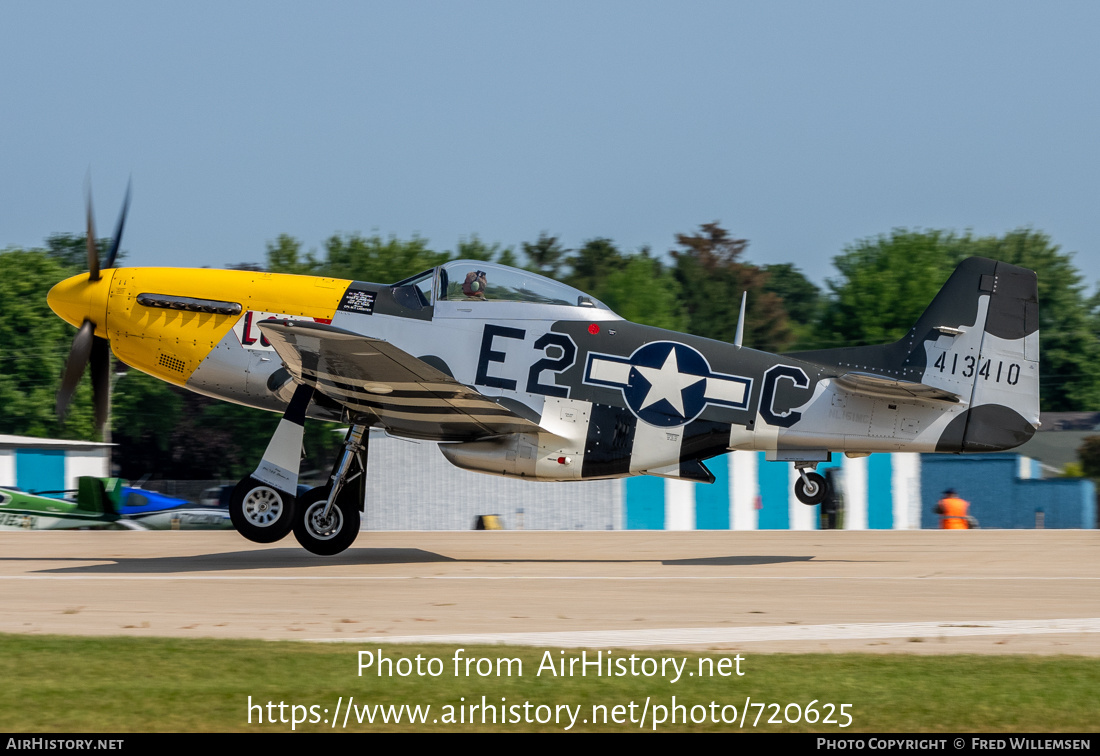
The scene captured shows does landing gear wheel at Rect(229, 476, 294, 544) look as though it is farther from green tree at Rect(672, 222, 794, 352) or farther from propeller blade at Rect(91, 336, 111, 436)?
green tree at Rect(672, 222, 794, 352)

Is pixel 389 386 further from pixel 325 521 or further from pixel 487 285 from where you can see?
pixel 325 521

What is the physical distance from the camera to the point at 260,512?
12258 mm

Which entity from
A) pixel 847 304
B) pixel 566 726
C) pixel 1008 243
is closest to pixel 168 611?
pixel 566 726

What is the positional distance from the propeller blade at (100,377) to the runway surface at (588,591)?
1.80m

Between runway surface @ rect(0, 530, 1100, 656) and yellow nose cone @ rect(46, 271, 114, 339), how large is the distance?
114 inches

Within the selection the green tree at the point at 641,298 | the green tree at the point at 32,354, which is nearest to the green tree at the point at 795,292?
the green tree at the point at 641,298

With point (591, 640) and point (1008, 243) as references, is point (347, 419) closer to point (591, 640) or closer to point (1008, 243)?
point (591, 640)

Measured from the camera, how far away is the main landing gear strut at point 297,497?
482 inches

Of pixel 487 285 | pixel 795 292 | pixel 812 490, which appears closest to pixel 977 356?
pixel 812 490

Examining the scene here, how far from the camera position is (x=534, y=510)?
24.7 metres

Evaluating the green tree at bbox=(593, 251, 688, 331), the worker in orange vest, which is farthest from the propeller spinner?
the green tree at bbox=(593, 251, 688, 331)

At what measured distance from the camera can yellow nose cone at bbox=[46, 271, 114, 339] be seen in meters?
13.2

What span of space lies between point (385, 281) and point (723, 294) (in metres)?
28.1
